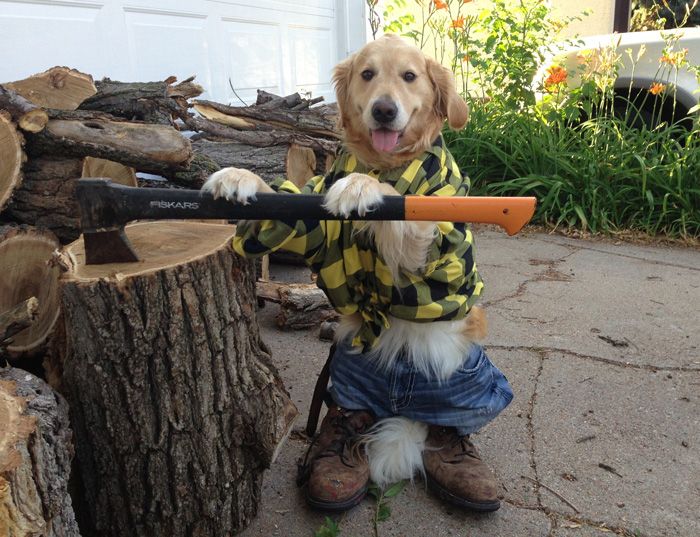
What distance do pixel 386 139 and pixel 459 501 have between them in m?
1.15

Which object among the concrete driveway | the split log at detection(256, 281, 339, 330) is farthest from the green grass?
the split log at detection(256, 281, 339, 330)

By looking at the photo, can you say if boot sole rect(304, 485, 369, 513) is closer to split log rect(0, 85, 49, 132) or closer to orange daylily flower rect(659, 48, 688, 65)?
split log rect(0, 85, 49, 132)

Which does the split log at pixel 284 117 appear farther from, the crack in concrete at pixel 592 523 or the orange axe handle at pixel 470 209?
the crack in concrete at pixel 592 523

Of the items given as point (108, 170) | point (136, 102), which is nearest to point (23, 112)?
point (108, 170)

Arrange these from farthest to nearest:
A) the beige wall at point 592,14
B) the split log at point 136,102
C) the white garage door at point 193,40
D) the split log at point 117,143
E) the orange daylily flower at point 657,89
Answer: the beige wall at point 592,14 → the orange daylily flower at point 657,89 → the white garage door at point 193,40 → the split log at point 136,102 → the split log at point 117,143

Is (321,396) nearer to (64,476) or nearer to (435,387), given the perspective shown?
(435,387)

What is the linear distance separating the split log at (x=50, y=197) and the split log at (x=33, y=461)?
1.10 meters

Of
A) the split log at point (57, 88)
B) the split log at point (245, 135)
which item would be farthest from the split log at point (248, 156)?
the split log at point (57, 88)

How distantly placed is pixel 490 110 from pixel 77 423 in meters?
4.93

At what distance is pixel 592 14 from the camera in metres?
9.95

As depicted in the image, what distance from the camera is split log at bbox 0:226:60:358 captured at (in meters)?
2.23

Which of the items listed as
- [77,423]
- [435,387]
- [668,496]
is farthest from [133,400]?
Answer: [668,496]

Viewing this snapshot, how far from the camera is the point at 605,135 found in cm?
517

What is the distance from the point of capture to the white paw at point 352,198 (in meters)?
1.59
